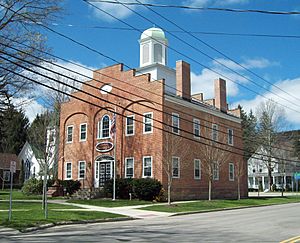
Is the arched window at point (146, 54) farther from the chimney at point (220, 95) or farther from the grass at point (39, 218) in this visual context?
the grass at point (39, 218)

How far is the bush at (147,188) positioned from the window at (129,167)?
2.82 metres

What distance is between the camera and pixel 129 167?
1393 inches

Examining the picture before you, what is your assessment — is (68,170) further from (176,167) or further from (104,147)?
(176,167)

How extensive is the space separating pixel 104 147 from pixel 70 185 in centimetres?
480

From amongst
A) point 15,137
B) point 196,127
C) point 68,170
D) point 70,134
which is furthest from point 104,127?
point 15,137

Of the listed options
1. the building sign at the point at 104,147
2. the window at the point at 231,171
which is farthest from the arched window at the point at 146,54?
the window at the point at 231,171

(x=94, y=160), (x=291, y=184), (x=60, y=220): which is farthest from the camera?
(x=291, y=184)

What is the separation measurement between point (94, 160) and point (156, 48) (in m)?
13.1

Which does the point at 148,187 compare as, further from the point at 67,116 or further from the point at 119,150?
the point at 67,116

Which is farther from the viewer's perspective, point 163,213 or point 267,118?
point 267,118

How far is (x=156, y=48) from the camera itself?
41719 millimetres

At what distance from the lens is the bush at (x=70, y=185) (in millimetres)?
37594

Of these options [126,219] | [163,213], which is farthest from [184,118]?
[126,219]

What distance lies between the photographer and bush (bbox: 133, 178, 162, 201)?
31406mm
